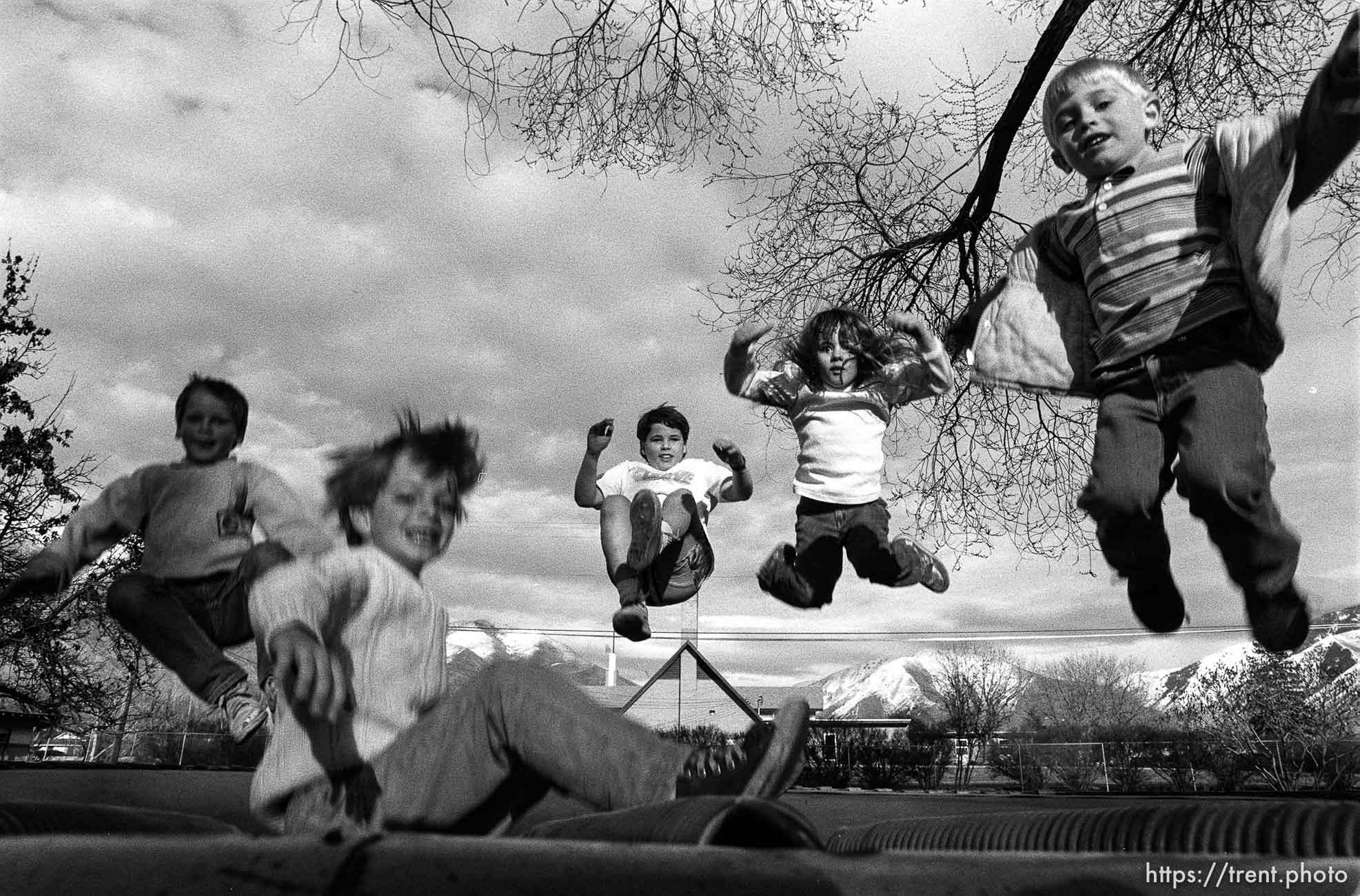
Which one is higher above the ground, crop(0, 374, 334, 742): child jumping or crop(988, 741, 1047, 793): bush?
crop(0, 374, 334, 742): child jumping

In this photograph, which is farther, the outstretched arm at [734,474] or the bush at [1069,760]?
the bush at [1069,760]

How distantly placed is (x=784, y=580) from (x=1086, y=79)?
1875 mm

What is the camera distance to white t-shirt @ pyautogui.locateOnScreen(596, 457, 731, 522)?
460cm

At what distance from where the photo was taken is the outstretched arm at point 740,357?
3.87 m

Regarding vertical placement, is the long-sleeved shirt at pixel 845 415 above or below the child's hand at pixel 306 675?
above

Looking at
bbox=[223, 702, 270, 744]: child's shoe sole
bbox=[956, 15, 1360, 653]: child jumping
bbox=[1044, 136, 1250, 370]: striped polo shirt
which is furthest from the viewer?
bbox=[223, 702, 270, 744]: child's shoe sole

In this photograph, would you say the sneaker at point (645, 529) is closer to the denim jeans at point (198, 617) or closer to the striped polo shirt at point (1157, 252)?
the denim jeans at point (198, 617)

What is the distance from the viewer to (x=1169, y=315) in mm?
2432

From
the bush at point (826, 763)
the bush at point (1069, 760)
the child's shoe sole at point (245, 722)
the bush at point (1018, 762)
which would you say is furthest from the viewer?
the bush at point (1069, 760)

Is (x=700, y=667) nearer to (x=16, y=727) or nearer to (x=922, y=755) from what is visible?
(x=922, y=755)

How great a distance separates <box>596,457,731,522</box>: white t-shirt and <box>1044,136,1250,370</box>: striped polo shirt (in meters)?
2.17

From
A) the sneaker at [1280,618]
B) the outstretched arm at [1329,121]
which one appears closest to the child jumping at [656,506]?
the sneaker at [1280,618]

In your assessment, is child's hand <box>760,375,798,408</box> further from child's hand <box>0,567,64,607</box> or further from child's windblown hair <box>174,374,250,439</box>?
child's hand <box>0,567,64,607</box>

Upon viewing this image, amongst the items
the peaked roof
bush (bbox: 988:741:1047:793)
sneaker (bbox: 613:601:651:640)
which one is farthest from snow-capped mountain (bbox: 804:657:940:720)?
sneaker (bbox: 613:601:651:640)
